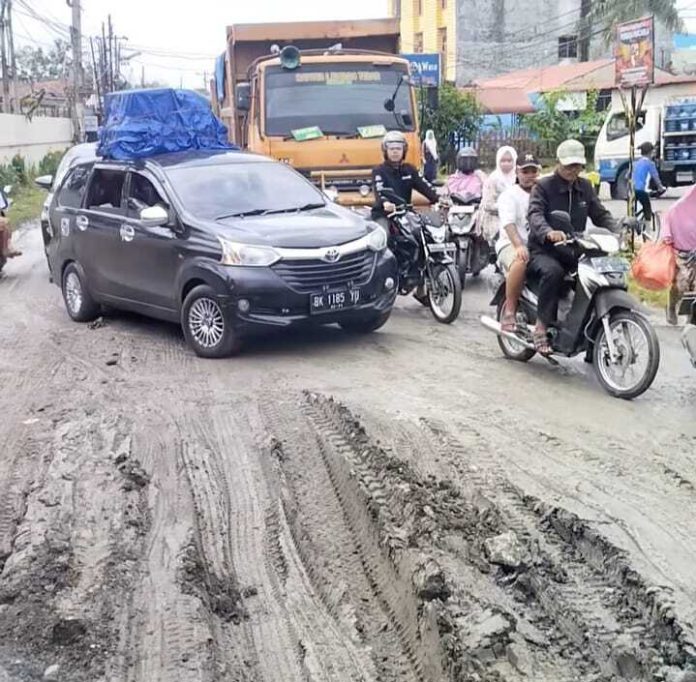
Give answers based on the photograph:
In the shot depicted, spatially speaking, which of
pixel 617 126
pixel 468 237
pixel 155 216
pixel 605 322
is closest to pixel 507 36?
pixel 617 126

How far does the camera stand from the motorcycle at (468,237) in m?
12.5

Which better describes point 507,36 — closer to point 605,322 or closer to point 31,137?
point 31,137

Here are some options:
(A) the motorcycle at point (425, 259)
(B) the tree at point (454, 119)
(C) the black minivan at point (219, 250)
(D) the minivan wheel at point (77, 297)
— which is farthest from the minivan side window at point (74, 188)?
(B) the tree at point (454, 119)

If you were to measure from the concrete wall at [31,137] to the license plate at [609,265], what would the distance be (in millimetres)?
32873

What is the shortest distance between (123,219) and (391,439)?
4.84 meters

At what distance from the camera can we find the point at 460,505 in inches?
209

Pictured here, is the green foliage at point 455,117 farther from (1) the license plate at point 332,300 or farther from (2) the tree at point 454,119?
(1) the license plate at point 332,300

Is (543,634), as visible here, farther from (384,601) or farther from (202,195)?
(202,195)

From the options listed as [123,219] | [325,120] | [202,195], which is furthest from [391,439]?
[325,120]

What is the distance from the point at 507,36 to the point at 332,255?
50188mm

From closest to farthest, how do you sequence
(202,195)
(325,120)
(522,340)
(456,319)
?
(522,340), (202,195), (456,319), (325,120)

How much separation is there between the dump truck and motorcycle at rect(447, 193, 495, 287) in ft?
4.13

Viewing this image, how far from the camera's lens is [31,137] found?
148ft

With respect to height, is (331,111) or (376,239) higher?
(331,111)
